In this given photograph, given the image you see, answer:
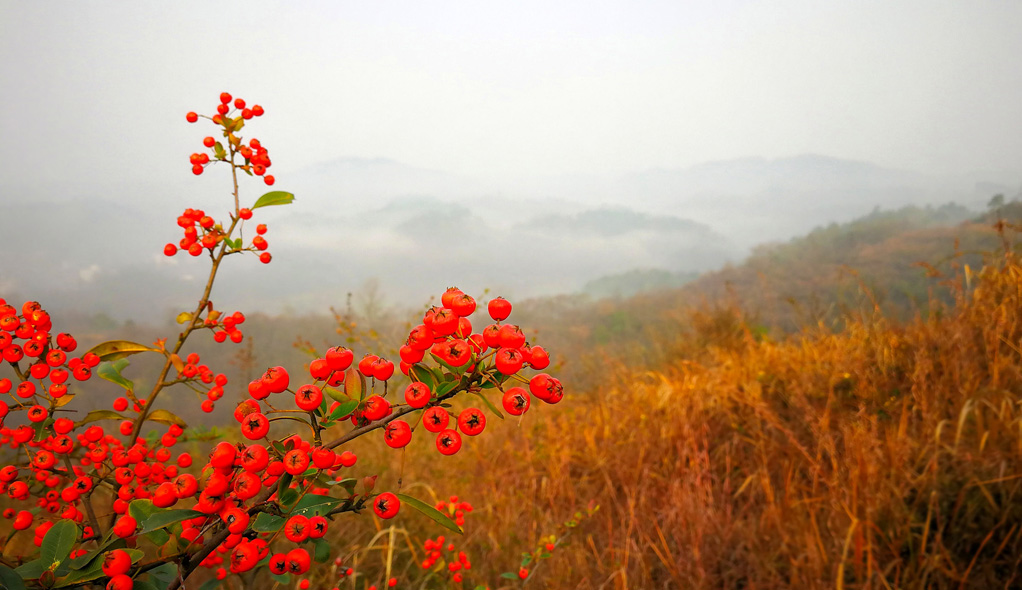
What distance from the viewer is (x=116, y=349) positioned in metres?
1.04

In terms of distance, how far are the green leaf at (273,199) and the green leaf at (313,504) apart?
0.63 meters

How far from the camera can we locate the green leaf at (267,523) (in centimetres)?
A: 64

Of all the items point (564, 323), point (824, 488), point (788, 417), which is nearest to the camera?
point (824, 488)

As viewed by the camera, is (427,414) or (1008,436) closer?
(427,414)

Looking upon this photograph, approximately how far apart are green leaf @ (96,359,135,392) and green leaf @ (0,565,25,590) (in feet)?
1.40

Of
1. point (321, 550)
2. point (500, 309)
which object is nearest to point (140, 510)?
point (321, 550)

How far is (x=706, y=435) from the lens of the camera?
3.48m

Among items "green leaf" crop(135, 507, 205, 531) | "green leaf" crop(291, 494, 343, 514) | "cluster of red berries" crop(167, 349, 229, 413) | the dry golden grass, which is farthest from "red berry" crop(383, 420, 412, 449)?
the dry golden grass

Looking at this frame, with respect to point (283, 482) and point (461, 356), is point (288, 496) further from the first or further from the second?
point (461, 356)

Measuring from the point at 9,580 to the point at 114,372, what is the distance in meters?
0.48

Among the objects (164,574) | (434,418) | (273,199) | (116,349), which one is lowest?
(164,574)

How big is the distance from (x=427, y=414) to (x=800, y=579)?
223cm

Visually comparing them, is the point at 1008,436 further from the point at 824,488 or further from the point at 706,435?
the point at 706,435

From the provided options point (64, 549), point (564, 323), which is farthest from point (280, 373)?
point (564, 323)
